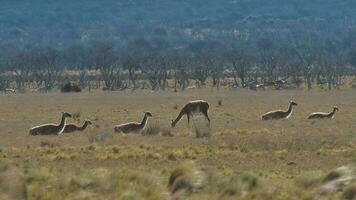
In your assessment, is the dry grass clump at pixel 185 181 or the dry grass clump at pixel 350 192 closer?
A: the dry grass clump at pixel 350 192

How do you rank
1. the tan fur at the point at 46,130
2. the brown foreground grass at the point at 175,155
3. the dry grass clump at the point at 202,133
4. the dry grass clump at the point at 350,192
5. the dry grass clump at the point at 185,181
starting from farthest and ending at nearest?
the tan fur at the point at 46,130, the dry grass clump at the point at 202,133, the brown foreground grass at the point at 175,155, the dry grass clump at the point at 185,181, the dry grass clump at the point at 350,192

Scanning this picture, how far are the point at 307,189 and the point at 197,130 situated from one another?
15.1 metres

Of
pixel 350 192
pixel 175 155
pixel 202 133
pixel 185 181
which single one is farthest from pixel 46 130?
pixel 350 192

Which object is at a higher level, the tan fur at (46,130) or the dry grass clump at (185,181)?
the dry grass clump at (185,181)

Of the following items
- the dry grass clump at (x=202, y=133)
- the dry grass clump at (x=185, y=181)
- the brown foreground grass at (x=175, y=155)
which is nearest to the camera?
the dry grass clump at (x=185, y=181)

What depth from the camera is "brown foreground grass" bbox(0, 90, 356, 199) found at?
529 inches

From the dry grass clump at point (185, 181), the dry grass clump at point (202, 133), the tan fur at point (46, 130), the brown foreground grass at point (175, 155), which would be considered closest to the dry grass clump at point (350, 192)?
the brown foreground grass at point (175, 155)

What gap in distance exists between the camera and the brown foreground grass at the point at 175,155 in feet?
44.1

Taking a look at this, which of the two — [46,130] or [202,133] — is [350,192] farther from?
[46,130]

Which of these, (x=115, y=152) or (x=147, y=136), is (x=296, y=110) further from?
(x=115, y=152)

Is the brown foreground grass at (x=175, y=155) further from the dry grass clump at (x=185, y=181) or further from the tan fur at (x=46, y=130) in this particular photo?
the tan fur at (x=46, y=130)

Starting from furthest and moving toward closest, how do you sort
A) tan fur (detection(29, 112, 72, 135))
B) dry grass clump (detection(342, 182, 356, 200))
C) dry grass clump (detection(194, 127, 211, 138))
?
tan fur (detection(29, 112, 72, 135))
dry grass clump (detection(194, 127, 211, 138))
dry grass clump (detection(342, 182, 356, 200))

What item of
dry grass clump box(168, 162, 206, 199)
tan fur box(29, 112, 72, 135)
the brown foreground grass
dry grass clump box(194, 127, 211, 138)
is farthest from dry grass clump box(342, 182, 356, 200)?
tan fur box(29, 112, 72, 135)

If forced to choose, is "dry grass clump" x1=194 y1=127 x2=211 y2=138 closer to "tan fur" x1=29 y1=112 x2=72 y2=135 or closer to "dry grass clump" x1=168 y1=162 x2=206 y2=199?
"tan fur" x1=29 y1=112 x2=72 y2=135
